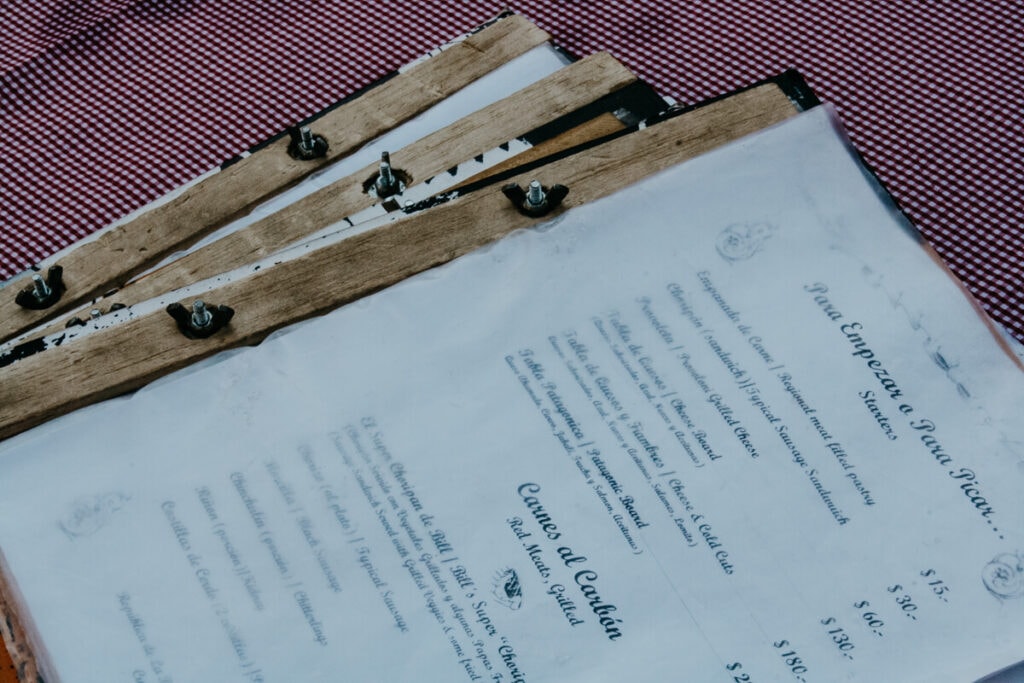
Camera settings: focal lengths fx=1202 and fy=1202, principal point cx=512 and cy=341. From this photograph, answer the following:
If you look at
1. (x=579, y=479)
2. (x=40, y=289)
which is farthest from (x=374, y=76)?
(x=579, y=479)

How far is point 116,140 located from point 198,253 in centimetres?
31

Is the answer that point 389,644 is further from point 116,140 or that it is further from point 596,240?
point 116,140

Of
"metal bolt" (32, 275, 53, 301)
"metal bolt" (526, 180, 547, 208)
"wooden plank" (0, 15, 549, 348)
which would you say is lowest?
"metal bolt" (526, 180, 547, 208)

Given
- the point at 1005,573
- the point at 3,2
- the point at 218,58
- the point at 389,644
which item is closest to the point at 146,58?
the point at 218,58

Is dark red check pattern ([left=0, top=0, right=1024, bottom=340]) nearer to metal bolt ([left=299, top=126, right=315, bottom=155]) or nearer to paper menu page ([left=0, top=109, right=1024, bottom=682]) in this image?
metal bolt ([left=299, top=126, right=315, bottom=155])

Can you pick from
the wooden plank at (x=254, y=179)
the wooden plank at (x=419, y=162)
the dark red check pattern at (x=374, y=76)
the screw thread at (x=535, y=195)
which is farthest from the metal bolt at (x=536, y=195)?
the dark red check pattern at (x=374, y=76)

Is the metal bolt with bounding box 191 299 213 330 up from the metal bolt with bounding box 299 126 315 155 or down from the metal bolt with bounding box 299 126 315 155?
down

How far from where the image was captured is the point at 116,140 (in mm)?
962

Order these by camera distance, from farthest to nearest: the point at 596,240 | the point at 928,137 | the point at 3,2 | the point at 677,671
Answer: the point at 3,2, the point at 928,137, the point at 596,240, the point at 677,671

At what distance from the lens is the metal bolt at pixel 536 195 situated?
0.63m

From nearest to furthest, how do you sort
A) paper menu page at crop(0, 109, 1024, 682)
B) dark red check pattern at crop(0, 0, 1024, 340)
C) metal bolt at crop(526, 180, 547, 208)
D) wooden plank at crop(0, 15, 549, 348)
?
paper menu page at crop(0, 109, 1024, 682), metal bolt at crop(526, 180, 547, 208), wooden plank at crop(0, 15, 549, 348), dark red check pattern at crop(0, 0, 1024, 340)

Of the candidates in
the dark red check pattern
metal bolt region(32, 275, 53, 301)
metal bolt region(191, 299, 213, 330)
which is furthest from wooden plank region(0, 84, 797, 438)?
the dark red check pattern

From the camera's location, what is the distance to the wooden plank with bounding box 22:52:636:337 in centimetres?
70

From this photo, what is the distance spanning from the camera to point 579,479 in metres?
0.56
